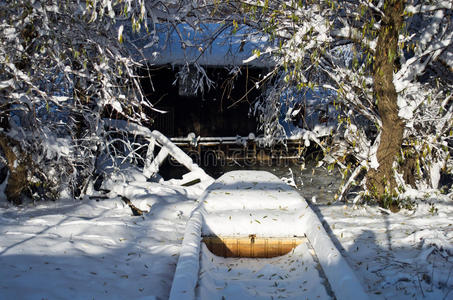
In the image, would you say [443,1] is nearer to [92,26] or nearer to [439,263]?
[439,263]

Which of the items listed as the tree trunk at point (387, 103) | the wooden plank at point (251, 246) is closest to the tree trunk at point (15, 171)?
the wooden plank at point (251, 246)

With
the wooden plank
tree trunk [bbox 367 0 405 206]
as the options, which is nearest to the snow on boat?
the wooden plank

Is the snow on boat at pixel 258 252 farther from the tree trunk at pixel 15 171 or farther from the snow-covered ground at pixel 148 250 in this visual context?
the tree trunk at pixel 15 171

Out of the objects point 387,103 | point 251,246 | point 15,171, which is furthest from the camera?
point 15,171

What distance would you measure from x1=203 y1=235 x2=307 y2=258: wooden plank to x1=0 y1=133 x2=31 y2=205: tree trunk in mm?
3338

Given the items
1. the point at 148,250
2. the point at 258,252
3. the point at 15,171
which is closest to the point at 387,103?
the point at 258,252

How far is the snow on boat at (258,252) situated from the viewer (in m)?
2.90

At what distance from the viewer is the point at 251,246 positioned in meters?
4.05

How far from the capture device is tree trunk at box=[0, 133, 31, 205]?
18.4 feet

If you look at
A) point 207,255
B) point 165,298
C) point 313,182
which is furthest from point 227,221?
point 313,182

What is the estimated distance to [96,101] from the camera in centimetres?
684

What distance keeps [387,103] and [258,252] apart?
2.49 meters

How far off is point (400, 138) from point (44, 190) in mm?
5496

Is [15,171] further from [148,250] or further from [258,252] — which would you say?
[258,252]
